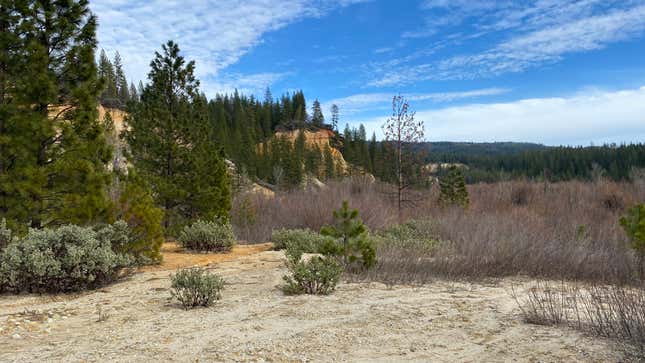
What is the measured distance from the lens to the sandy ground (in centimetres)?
347

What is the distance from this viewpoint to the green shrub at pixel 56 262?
5523mm

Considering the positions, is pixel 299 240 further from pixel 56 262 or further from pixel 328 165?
pixel 328 165

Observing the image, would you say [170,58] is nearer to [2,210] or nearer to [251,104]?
[2,210]

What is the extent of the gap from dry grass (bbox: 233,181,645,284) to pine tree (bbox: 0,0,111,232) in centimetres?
506

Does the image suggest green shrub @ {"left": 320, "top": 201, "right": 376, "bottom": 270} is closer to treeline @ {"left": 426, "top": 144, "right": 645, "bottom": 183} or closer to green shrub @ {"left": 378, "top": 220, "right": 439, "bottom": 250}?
green shrub @ {"left": 378, "top": 220, "right": 439, "bottom": 250}

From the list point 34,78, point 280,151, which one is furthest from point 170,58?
point 280,151

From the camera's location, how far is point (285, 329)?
160 inches

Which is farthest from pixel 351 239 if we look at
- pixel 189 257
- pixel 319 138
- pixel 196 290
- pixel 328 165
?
pixel 319 138

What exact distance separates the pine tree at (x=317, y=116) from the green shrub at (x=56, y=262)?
232ft

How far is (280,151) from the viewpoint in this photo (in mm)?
57656

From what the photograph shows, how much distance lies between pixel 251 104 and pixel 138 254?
7473cm

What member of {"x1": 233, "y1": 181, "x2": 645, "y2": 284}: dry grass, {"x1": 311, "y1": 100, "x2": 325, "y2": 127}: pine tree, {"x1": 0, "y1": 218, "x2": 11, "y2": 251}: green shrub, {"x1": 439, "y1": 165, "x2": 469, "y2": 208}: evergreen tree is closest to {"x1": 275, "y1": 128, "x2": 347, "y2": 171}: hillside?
{"x1": 311, "y1": 100, "x2": 325, "y2": 127}: pine tree

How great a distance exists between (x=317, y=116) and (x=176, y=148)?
2647 inches

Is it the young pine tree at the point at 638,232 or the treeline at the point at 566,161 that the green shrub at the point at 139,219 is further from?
the treeline at the point at 566,161
